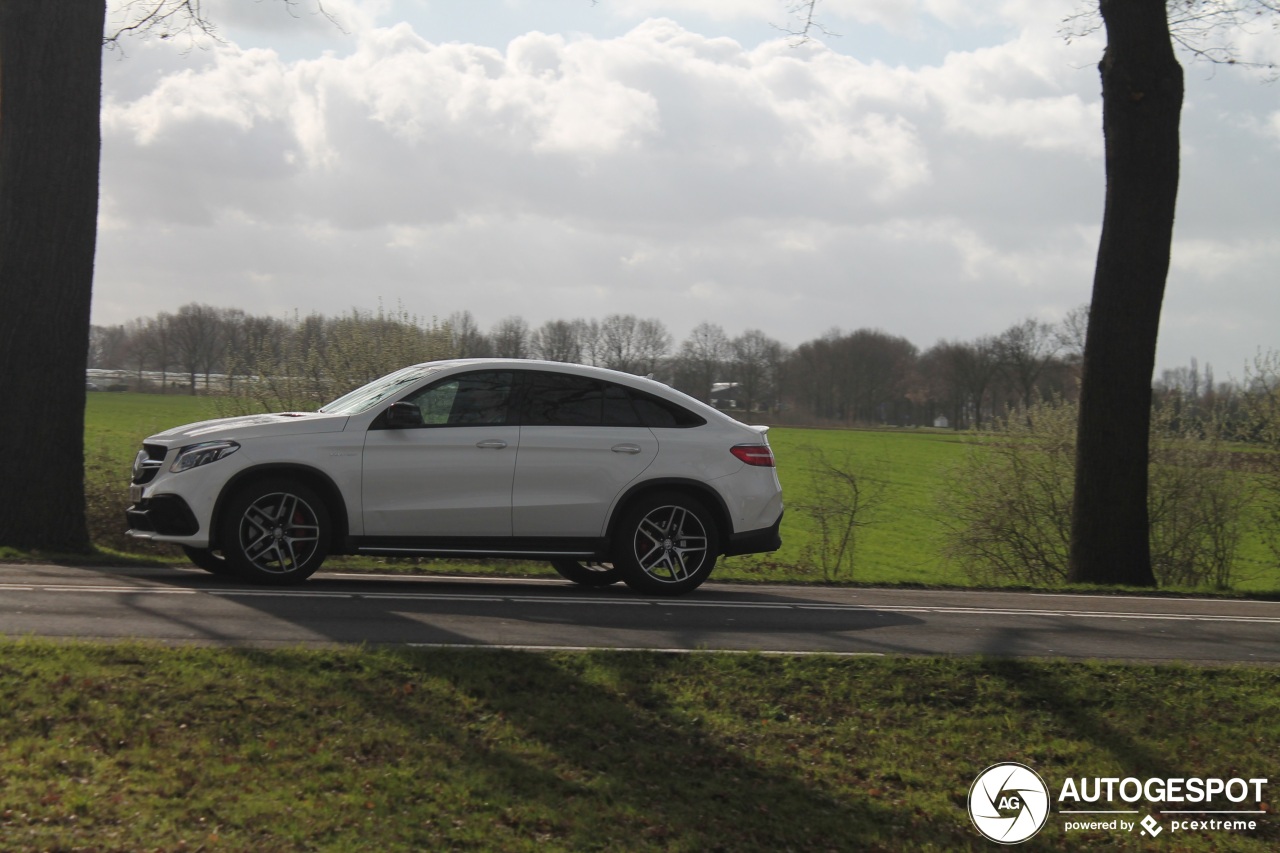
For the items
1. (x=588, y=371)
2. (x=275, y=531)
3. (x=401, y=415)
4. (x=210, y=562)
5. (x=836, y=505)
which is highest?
(x=588, y=371)

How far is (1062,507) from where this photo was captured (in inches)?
868

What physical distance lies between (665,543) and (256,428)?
11.1 ft

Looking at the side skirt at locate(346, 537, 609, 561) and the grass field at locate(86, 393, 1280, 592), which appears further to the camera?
the grass field at locate(86, 393, 1280, 592)

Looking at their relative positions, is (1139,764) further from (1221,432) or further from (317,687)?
(1221,432)

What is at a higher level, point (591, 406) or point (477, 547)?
point (591, 406)

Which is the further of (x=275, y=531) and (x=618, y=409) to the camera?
(x=618, y=409)

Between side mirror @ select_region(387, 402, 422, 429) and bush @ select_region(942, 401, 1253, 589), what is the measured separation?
559 inches

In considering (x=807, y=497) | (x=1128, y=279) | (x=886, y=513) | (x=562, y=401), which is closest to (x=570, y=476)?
(x=562, y=401)

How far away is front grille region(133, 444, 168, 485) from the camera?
9.65 metres

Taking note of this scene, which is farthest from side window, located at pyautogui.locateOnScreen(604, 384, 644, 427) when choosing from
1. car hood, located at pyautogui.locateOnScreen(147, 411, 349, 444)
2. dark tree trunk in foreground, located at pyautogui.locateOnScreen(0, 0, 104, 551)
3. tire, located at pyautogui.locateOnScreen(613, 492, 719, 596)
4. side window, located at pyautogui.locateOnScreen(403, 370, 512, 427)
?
dark tree trunk in foreground, located at pyautogui.locateOnScreen(0, 0, 104, 551)

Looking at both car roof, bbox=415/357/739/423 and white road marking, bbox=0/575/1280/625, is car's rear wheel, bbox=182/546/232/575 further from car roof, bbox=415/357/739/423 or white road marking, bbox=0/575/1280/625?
car roof, bbox=415/357/739/423

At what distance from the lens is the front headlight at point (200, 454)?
9.38m

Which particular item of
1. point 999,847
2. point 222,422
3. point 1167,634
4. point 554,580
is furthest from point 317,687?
point 1167,634

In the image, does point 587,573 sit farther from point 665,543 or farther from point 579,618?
point 579,618
